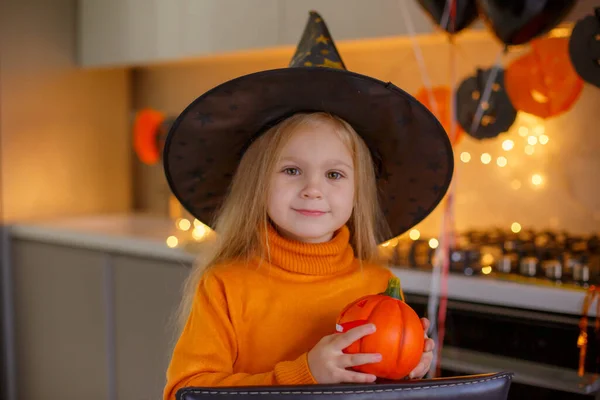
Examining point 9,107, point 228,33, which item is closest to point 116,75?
point 9,107

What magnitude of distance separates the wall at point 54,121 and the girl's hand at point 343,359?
2003 mm

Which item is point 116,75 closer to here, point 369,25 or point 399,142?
point 369,25

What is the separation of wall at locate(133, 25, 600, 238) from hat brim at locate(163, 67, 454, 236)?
30.0 inches

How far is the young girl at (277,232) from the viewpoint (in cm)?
98

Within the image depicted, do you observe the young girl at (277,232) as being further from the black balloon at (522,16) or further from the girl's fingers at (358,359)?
the black balloon at (522,16)

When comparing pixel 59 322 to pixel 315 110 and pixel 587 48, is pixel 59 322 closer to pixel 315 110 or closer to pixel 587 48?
pixel 315 110

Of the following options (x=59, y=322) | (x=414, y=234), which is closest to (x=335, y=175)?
(x=414, y=234)

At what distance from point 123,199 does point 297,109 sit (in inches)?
81.5

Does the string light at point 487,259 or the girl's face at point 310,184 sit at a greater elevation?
the girl's face at point 310,184

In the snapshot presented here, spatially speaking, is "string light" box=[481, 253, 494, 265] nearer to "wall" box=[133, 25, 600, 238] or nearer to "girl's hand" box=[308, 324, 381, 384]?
"wall" box=[133, 25, 600, 238]

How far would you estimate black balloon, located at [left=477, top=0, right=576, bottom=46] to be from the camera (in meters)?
1.33

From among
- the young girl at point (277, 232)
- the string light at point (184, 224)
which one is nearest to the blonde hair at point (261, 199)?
the young girl at point (277, 232)

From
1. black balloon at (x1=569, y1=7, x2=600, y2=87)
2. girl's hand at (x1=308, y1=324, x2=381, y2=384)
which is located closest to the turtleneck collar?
girl's hand at (x1=308, y1=324, x2=381, y2=384)

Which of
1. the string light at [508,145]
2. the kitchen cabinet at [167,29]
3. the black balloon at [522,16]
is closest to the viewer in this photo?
the black balloon at [522,16]
